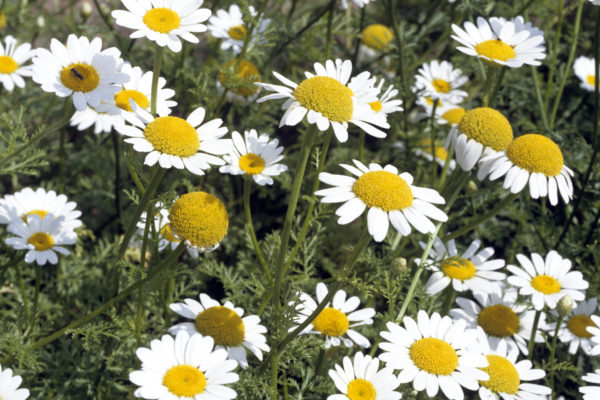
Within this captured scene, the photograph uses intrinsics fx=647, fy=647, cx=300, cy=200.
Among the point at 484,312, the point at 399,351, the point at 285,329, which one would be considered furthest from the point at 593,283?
the point at 285,329

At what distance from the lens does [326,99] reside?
182 centimetres

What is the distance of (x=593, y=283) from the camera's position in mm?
2898

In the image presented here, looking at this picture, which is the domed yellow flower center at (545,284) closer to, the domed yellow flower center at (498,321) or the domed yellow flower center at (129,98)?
the domed yellow flower center at (498,321)

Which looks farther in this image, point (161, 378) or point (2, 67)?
point (2, 67)

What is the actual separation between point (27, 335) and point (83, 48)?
1.06 m

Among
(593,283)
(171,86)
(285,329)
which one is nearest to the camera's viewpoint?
(285,329)

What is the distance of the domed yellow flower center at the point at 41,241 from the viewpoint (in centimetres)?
244

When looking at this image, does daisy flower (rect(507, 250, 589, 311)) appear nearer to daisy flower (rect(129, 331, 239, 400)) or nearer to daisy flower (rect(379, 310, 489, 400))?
daisy flower (rect(379, 310, 489, 400))

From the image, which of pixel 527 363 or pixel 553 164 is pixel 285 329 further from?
pixel 553 164

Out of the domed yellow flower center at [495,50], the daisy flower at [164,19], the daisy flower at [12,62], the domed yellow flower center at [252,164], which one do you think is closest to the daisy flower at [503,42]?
the domed yellow flower center at [495,50]

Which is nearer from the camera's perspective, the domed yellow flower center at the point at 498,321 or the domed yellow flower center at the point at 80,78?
the domed yellow flower center at the point at 80,78

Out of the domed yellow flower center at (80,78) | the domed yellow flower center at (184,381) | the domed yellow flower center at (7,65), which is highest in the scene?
the domed yellow flower center at (7,65)

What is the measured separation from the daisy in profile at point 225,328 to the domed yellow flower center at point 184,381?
0.89 feet

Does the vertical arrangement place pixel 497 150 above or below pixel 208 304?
above
